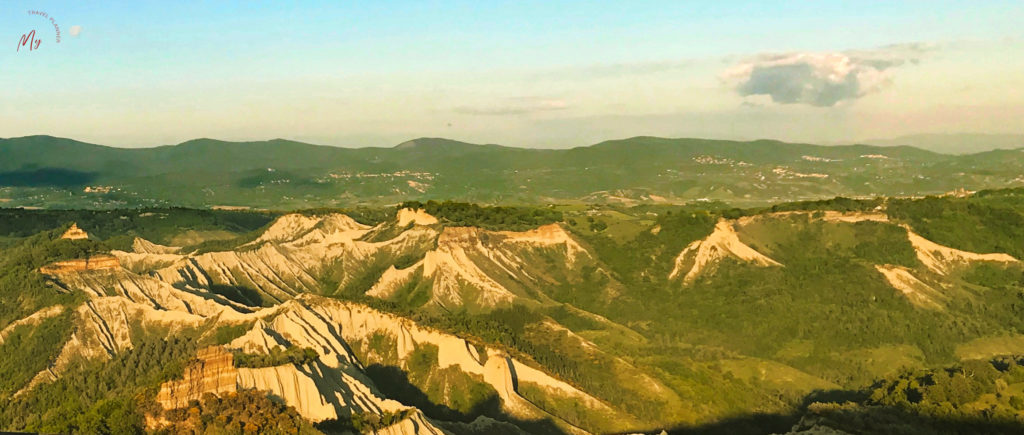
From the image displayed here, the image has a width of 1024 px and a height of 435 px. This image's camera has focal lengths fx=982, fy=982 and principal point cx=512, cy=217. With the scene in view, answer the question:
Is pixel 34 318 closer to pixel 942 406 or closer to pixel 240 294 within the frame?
pixel 240 294

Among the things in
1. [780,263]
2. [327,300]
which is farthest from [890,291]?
[327,300]

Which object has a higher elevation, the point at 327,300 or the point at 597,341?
the point at 327,300

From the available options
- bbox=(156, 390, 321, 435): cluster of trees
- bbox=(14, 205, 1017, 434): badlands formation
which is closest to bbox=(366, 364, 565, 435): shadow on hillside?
bbox=(14, 205, 1017, 434): badlands formation

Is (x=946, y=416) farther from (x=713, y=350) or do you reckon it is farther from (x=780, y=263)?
(x=780, y=263)

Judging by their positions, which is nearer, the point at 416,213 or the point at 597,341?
the point at 597,341

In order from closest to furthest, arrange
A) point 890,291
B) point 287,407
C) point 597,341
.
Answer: point 287,407 < point 597,341 < point 890,291

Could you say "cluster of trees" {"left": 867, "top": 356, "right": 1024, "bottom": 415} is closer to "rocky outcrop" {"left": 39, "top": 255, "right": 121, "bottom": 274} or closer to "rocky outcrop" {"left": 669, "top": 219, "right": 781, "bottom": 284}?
"rocky outcrop" {"left": 669, "top": 219, "right": 781, "bottom": 284}
